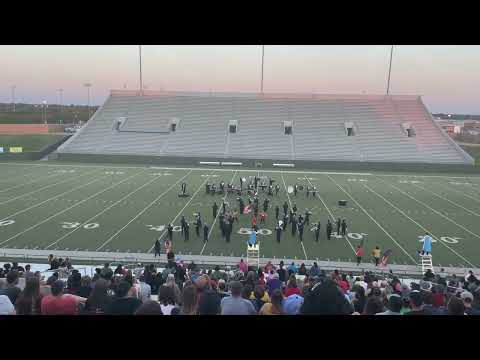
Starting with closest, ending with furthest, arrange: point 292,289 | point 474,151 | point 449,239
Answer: point 292,289 → point 449,239 → point 474,151

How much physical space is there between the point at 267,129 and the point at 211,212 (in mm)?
24236

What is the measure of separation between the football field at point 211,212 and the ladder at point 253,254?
1.70 ft

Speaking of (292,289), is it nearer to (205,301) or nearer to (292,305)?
(292,305)

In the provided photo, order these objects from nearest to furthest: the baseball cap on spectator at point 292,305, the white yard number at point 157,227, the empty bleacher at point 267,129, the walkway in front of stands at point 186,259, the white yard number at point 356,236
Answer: the baseball cap on spectator at point 292,305, the walkway in front of stands at point 186,259, the white yard number at point 356,236, the white yard number at point 157,227, the empty bleacher at point 267,129

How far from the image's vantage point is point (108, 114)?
137ft

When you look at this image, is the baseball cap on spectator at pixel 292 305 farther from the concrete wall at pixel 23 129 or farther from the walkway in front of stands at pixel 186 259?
the concrete wall at pixel 23 129

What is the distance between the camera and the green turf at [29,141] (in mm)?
35875

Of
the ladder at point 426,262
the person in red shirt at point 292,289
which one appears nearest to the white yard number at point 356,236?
the ladder at point 426,262

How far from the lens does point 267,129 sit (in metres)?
39.5

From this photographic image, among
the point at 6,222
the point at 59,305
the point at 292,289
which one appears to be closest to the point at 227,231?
the point at 292,289

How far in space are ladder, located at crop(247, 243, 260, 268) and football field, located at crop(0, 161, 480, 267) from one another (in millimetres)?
520

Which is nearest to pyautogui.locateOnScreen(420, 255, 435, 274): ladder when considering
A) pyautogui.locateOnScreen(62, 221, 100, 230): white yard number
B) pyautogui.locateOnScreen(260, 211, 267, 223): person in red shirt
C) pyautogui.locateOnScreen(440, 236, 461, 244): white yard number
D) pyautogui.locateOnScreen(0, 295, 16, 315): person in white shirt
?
pyautogui.locateOnScreen(440, 236, 461, 244): white yard number
